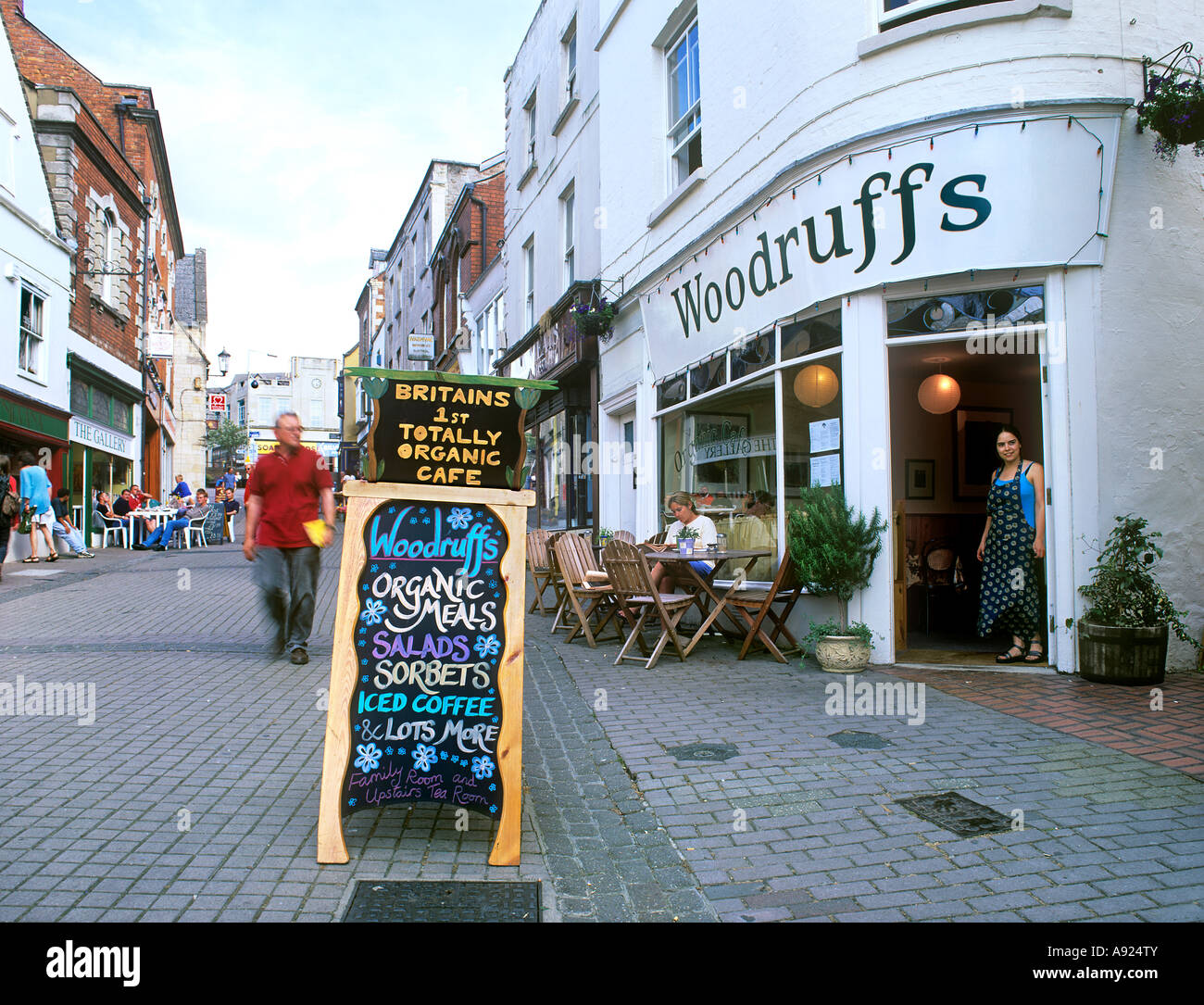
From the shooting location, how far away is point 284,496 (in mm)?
6699

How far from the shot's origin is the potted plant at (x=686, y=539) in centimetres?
770

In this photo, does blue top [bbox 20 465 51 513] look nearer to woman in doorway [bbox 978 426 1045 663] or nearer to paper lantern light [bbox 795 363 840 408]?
paper lantern light [bbox 795 363 840 408]

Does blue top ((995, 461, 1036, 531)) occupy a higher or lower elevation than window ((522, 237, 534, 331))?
lower

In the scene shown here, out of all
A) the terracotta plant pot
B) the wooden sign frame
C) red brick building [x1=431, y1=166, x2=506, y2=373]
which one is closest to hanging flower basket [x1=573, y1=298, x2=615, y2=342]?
the terracotta plant pot

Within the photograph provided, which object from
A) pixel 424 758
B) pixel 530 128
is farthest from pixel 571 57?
pixel 424 758

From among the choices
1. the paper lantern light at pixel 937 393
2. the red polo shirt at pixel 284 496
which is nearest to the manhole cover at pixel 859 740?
the red polo shirt at pixel 284 496

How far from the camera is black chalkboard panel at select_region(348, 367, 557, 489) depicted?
3.37 meters

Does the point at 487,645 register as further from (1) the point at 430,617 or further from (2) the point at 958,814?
(2) the point at 958,814

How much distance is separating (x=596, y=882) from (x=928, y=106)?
6.07 metres

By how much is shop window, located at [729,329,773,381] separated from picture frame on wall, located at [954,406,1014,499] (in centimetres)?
283

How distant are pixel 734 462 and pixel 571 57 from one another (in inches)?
384

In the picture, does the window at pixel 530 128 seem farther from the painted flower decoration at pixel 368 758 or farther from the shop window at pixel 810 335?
the painted flower decoration at pixel 368 758

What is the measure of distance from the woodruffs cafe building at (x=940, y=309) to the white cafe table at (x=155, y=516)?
1596cm
